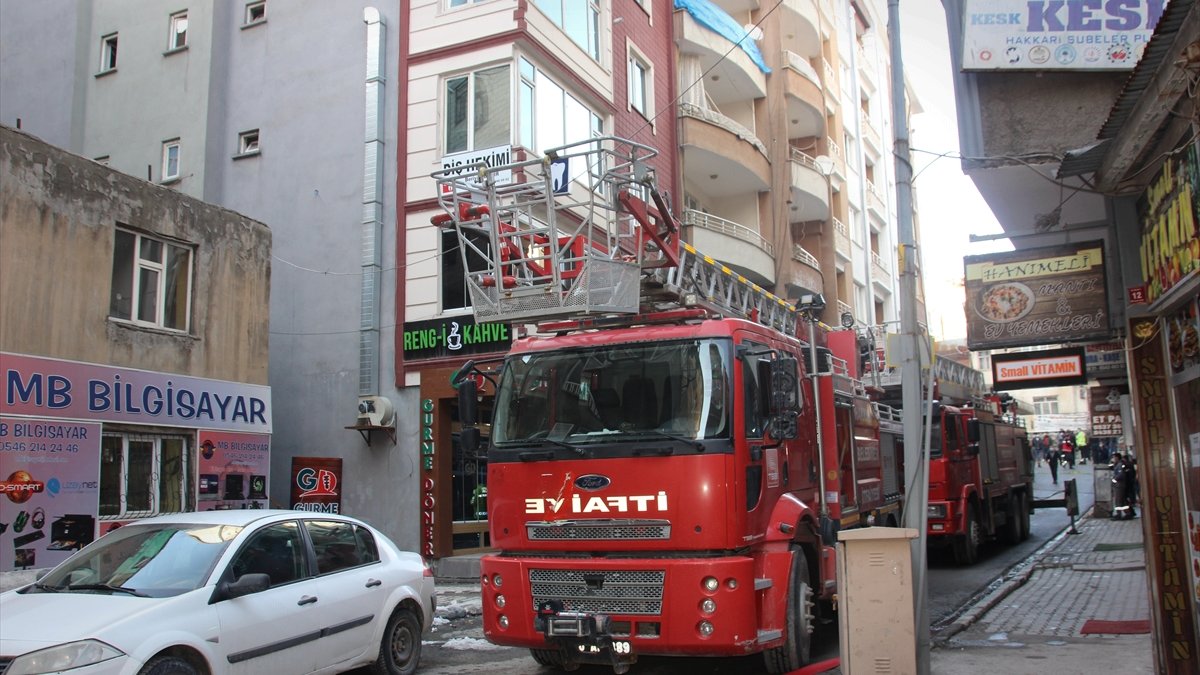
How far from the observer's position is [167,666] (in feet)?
19.4

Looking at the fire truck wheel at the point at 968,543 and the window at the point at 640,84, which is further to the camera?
the window at the point at 640,84

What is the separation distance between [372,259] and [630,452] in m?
10.7

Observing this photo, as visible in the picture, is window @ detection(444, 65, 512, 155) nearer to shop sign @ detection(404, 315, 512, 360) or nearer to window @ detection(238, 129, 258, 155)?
shop sign @ detection(404, 315, 512, 360)

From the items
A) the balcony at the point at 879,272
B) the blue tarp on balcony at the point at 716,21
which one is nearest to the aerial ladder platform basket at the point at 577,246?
the blue tarp on balcony at the point at 716,21

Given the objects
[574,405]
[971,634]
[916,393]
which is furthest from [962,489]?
[574,405]

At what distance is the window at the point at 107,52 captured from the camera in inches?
826

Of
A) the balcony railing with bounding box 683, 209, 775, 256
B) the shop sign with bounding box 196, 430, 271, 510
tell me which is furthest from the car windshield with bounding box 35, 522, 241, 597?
the balcony railing with bounding box 683, 209, 775, 256

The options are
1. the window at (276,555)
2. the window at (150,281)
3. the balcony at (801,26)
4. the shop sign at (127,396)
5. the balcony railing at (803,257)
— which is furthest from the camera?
the balcony at (801,26)

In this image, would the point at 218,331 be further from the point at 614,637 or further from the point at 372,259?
the point at 614,637

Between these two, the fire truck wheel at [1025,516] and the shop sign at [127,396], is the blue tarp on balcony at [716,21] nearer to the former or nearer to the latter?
the fire truck wheel at [1025,516]

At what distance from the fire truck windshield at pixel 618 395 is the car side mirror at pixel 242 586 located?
2148mm

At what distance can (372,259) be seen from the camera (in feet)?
55.2

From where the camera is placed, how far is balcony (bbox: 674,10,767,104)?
22.9m

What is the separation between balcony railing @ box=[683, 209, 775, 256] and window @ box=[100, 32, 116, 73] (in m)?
13.3
